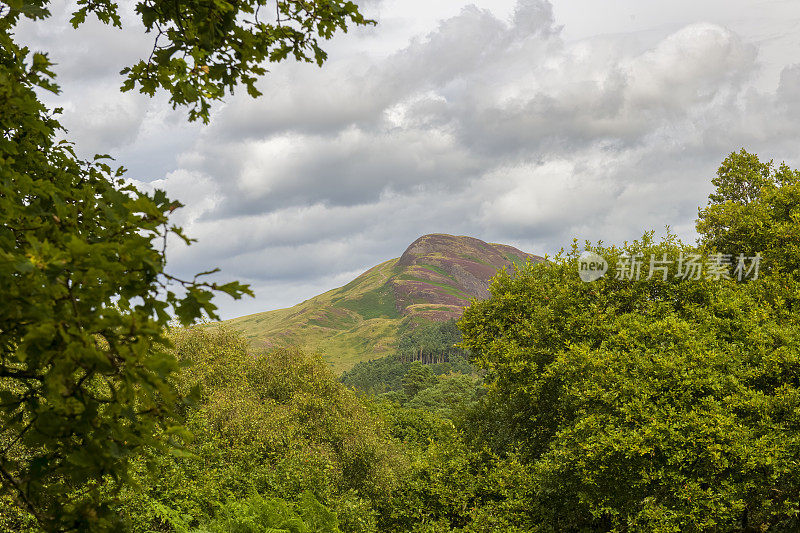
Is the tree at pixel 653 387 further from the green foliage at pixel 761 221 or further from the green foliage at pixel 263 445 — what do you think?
the green foliage at pixel 263 445

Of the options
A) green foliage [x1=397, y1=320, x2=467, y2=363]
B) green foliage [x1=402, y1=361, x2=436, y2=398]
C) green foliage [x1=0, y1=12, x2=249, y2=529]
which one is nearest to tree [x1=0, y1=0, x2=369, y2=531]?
green foliage [x1=0, y1=12, x2=249, y2=529]

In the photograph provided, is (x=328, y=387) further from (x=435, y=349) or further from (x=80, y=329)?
(x=435, y=349)

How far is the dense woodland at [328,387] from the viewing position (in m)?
3.26

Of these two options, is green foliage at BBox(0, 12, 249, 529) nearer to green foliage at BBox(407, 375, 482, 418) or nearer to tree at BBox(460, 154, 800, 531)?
tree at BBox(460, 154, 800, 531)

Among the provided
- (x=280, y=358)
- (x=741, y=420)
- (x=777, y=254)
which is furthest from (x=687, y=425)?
(x=280, y=358)

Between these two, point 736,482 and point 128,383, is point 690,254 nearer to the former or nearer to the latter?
point 736,482

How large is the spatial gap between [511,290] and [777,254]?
10393 mm

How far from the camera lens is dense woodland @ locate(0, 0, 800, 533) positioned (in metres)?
3.26

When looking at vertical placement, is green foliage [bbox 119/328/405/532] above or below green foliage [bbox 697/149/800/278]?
below

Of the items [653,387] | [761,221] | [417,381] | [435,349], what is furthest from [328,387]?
[435,349]

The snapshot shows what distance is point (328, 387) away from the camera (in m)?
29.6

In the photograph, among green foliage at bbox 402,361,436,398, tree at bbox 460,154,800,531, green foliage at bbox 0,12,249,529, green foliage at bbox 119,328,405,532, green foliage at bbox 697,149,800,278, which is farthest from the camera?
green foliage at bbox 402,361,436,398

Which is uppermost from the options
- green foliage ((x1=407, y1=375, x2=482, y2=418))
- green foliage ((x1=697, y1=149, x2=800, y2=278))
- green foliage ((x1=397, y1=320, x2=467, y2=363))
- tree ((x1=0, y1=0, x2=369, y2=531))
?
green foliage ((x1=697, y1=149, x2=800, y2=278))

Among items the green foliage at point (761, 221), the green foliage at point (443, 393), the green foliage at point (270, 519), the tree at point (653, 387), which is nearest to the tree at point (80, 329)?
the green foliage at point (270, 519)
